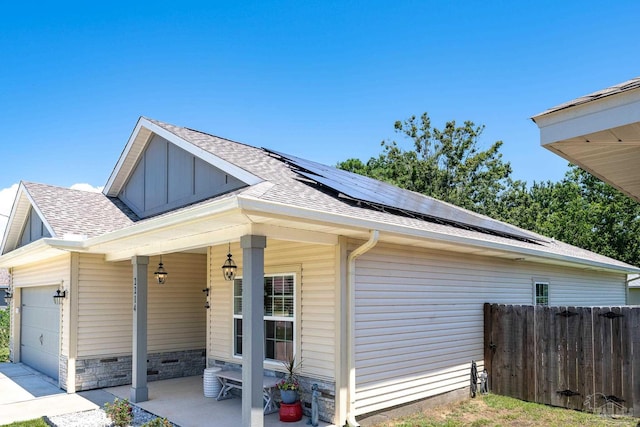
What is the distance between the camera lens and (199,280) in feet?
36.6

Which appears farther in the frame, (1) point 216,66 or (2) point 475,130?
(2) point 475,130

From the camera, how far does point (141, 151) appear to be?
34.6 feet

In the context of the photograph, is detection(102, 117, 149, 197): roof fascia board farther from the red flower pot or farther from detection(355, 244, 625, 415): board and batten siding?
the red flower pot

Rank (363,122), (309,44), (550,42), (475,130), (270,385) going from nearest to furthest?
(270,385)
(550,42)
(309,44)
(363,122)
(475,130)

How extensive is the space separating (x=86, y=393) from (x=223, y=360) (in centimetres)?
271

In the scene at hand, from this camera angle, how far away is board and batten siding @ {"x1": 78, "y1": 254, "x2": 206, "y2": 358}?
9.62 meters

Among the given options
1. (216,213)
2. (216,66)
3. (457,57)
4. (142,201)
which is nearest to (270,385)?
(216,213)

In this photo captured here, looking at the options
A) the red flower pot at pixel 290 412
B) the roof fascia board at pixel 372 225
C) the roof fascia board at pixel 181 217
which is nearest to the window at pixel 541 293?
the roof fascia board at pixel 372 225

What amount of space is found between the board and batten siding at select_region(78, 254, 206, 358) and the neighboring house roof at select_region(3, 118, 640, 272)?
0.94 metres

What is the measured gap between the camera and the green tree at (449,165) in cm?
3188

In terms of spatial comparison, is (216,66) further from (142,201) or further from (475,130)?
(475,130)

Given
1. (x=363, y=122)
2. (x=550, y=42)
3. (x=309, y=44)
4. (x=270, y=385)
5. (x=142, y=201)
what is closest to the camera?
(x=270, y=385)

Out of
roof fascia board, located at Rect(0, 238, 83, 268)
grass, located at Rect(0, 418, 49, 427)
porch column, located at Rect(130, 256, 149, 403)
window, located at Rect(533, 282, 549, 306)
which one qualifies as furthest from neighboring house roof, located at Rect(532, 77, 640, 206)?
window, located at Rect(533, 282, 549, 306)

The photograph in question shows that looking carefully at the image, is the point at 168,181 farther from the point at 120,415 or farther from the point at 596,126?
the point at 596,126
